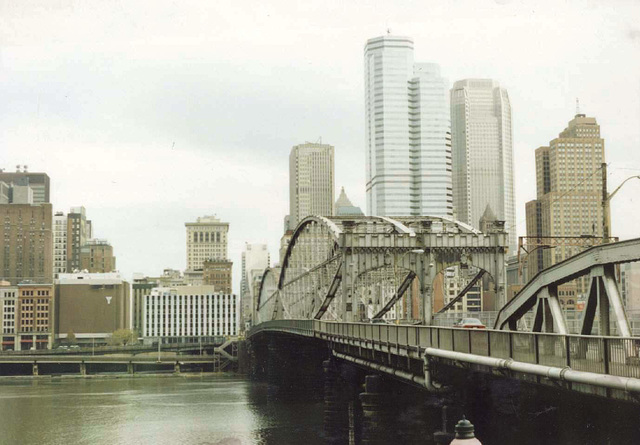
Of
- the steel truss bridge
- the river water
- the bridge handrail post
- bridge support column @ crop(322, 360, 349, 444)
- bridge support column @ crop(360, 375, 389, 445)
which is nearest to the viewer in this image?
the bridge handrail post

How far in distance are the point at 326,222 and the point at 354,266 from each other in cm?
1205

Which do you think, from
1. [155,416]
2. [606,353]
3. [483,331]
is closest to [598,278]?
[606,353]

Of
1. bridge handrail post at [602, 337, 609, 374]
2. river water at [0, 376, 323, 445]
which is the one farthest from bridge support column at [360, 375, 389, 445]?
bridge handrail post at [602, 337, 609, 374]

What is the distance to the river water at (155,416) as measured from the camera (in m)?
80.3

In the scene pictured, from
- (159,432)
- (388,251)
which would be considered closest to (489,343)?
(388,251)

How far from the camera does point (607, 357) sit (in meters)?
21.3

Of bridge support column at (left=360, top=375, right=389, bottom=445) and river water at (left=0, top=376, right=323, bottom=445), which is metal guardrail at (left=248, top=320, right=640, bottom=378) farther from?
river water at (left=0, top=376, right=323, bottom=445)

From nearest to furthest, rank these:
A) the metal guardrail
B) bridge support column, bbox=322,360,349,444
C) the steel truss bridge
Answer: the metal guardrail
the steel truss bridge
bridge support column, bbox=322,360,349,444

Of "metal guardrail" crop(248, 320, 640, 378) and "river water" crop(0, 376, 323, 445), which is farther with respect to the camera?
"river water" crop(0, 376, 323, 445)

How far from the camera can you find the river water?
80.3 metres

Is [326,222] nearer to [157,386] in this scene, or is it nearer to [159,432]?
[159,432]

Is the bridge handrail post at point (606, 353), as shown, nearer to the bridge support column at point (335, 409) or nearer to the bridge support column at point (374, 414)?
the bridge support column at point (374, 414)

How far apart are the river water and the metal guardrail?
110 ft

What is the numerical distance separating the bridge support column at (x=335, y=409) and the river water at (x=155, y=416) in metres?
3.02
